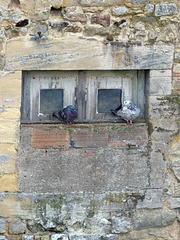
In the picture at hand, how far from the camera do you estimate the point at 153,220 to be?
428 cm

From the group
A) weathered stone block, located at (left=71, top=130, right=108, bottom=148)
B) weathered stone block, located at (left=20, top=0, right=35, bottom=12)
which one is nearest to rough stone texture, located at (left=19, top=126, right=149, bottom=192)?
weathered stone block, located at (left=71, top=130, right=108, bottom=148)

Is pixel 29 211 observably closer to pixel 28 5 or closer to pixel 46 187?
pixel 46 187

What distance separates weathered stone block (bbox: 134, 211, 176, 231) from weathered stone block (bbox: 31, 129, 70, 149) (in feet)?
4.14

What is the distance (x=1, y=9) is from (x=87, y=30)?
1.03 m

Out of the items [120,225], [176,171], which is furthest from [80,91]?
[120,225]

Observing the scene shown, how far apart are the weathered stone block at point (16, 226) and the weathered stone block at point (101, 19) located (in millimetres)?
2523

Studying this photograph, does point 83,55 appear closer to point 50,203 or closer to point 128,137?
point 128,137

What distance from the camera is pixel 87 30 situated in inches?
166

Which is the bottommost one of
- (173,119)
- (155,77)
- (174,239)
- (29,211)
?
(174,239)

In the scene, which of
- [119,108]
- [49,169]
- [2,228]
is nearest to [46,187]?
[49,169]

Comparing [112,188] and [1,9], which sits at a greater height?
[1,9]

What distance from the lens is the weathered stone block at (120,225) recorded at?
4.24 metres

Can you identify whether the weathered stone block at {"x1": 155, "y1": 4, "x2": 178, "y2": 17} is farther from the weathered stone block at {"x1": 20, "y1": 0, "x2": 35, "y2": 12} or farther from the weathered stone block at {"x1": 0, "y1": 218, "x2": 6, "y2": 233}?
the weathered stone block at {"x1": 0, "y1": 218, "x2": 6, "y2": 233}

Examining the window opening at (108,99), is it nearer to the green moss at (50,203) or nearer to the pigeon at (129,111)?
the pigeon at (129,111)
